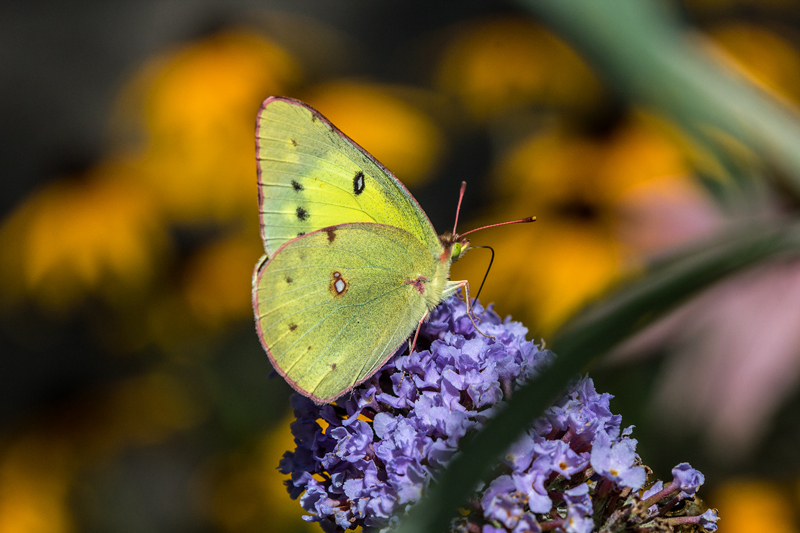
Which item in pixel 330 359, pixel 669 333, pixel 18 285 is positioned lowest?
pixel 18 285

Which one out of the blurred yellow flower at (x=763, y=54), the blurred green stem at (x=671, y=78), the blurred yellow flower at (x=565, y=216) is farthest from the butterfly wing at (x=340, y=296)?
the blurred yellow flower at (x=763, y=54)

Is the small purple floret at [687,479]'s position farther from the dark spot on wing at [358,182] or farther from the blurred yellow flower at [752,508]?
the blurred yellow flower at [752,508]

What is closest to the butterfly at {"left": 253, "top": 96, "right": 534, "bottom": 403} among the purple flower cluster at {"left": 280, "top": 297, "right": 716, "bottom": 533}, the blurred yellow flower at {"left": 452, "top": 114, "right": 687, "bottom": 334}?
the purple flower cluster at {"left": 280, "top": 297, "right": 716, "bottom": 533}

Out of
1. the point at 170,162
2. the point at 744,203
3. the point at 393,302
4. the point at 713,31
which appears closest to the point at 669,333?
the point at 744,203

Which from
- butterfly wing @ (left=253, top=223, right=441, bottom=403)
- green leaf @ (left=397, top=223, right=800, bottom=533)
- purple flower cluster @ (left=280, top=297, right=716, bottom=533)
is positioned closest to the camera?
green leaf @ (left=397, top=223, right=800, bottom=533)

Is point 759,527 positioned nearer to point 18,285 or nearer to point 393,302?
point 393,302

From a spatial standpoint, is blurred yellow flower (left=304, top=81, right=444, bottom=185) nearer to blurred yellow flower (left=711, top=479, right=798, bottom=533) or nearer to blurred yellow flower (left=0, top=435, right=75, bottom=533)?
blurred yellow flower (left=711, top=479, right=798, bottom=533)

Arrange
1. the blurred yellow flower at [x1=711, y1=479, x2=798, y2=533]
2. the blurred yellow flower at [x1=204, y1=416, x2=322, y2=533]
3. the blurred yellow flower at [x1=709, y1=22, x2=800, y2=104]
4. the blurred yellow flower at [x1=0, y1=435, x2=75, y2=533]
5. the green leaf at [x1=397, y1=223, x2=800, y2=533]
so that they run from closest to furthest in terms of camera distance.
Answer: the green leaf at [x1=397, y1=223, x2=800, y2=533] → the blurred yellow flower at [x1=711, y1=479, x2=798, y2=533] → the blurred yellow flower at [x1=204, y1=416, x2=322, y2=533] → the blurred yellow flower at [x1=0, y1=435, x2=75, y2=533] → the blurred yellow flower at [x1=709, y1=22, x2=800, y2=104]
